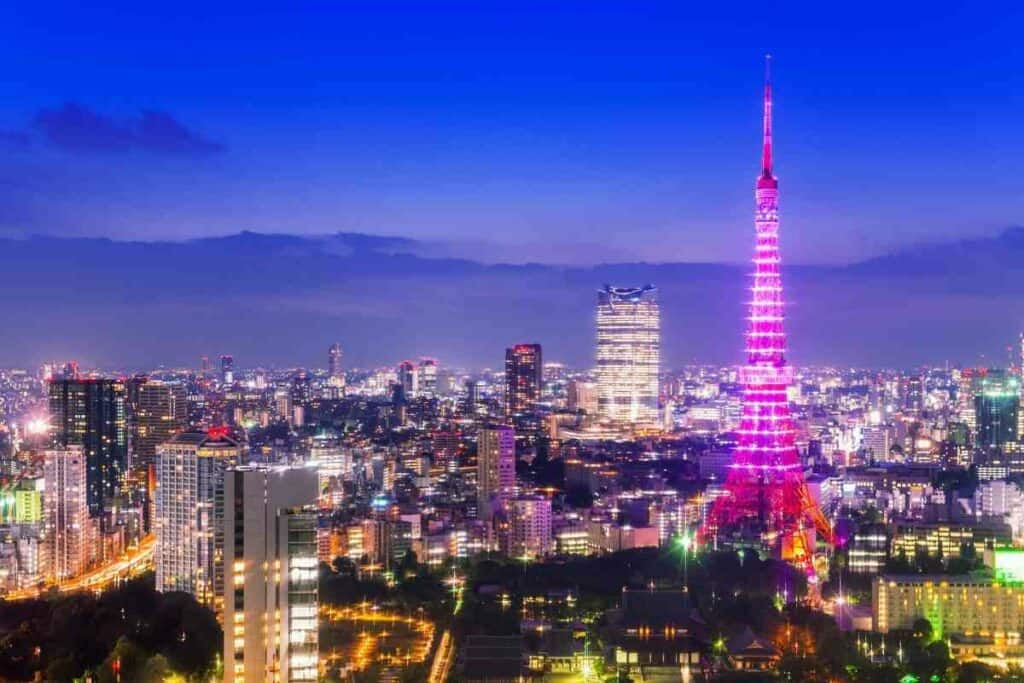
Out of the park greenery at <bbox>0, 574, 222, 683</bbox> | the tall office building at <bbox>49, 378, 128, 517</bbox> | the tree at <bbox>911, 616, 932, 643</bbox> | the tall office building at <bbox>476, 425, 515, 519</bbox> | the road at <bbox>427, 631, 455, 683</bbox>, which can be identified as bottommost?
the road at <bbox>427, 631, 455, 683</bbox>

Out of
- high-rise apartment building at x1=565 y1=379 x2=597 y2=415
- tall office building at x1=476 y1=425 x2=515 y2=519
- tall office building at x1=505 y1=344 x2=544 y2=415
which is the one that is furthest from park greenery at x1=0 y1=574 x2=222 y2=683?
high-rise apartment building at x1=565 y1=379 x2=597 y2=415

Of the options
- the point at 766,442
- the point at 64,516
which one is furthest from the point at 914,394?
the point at 64,516

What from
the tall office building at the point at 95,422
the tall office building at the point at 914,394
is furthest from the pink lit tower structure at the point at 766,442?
the tall office building at the point at 914,394

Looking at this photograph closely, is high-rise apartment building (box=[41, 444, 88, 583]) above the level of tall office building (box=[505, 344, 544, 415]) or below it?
below

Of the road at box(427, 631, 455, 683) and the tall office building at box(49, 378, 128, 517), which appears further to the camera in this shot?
the tall office building at box(49, 378, 128, 517)

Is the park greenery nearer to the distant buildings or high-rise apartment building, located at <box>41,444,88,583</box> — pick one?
high-rise apartment building, located at <box>41,444,88,583</box>

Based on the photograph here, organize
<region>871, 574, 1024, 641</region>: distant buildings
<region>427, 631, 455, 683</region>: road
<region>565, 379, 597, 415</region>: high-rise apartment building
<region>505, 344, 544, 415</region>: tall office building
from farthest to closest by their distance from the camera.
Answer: <region>565, 379, 597, 415</region>: high-rise apartment building < <region>505, 344, 544, 415</region>: tall office building < <region>871, 574, 1024, 641</region>: distant buildings < <region>427, 631, 455, 683</region>: road

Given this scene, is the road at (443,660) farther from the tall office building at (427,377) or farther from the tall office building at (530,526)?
the tall office building at (427,377)
